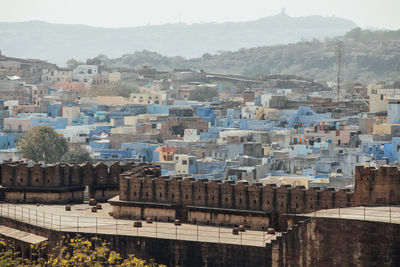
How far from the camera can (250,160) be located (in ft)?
190

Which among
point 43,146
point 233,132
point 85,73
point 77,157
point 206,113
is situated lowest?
point 77,157

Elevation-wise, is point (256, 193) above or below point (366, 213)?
above

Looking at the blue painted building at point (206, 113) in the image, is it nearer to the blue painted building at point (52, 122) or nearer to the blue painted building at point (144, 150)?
the blue painted building at point (52, 122)

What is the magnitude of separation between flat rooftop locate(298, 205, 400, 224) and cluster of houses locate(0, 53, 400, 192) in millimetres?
18536

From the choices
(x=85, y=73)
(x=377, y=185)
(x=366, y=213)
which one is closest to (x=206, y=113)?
(x=85, y=73)

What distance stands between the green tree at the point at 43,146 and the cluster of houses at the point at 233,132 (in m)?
1.34

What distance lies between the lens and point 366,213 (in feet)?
77.6

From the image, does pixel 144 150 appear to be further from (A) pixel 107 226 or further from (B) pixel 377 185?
(B) pixel 377 185

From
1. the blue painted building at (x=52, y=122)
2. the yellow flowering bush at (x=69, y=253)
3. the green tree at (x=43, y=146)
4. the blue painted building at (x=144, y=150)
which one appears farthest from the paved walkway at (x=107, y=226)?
the blue painted building at (x=52, y=122)

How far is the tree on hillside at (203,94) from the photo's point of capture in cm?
12444

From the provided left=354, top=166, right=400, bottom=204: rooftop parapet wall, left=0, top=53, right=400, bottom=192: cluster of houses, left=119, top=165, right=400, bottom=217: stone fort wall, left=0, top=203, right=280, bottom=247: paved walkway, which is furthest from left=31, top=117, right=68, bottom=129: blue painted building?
left=354, top=166, right=400, bottom=204: rooftop parapet wall

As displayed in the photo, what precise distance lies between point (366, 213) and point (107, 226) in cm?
719

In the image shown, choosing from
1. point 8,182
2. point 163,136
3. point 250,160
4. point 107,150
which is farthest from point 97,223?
point 163,136

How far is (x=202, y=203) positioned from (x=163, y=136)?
158 ft
